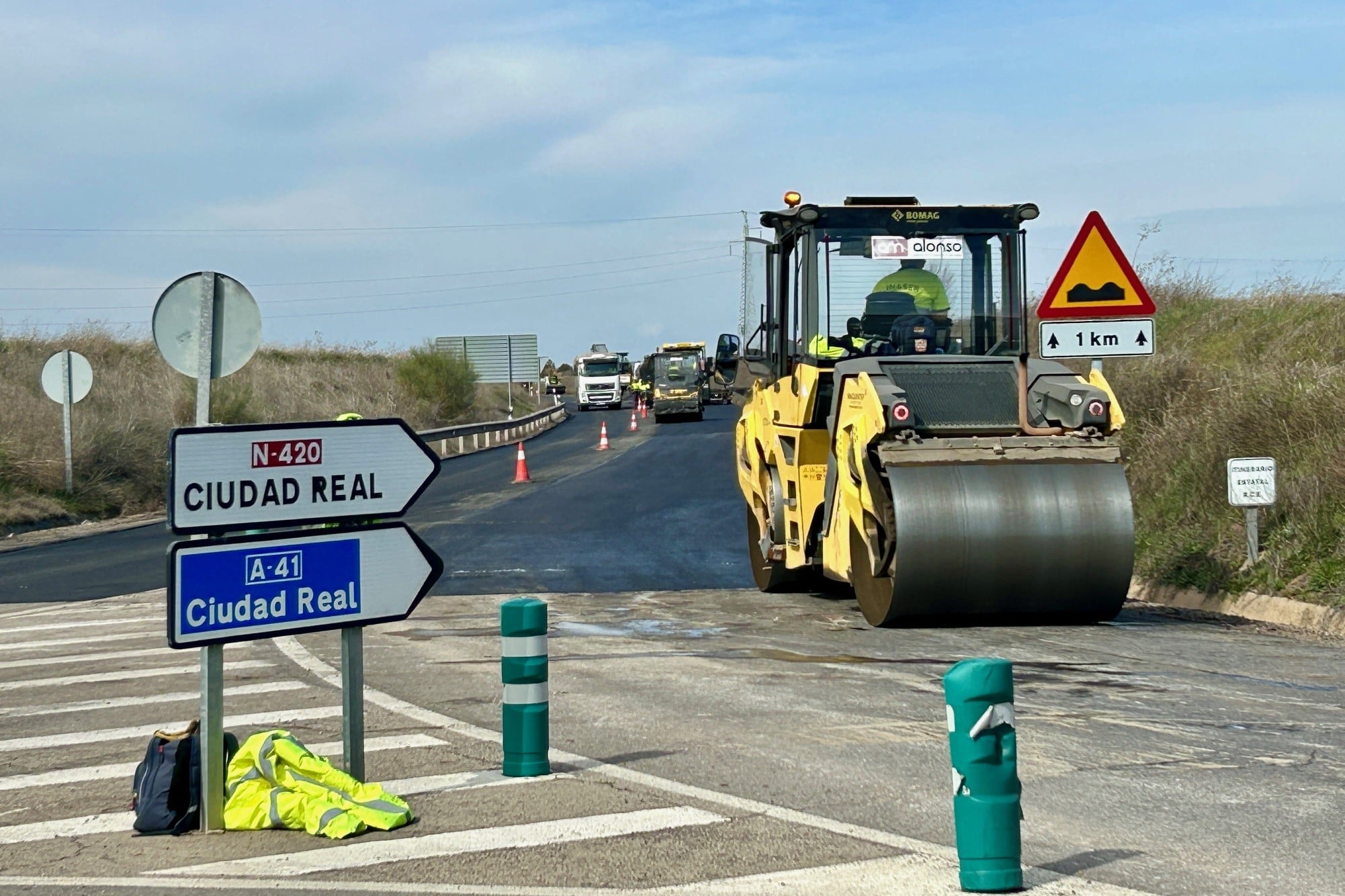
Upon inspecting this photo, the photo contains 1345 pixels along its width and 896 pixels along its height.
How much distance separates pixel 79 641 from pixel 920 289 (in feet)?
26.3

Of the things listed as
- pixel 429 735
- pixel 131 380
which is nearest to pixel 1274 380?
pixel 429 735

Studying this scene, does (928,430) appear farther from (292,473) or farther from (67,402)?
(67,402)

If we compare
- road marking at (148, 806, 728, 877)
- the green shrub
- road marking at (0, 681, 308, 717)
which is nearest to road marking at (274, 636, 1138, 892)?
road marking at (148, 806, 728, 877)

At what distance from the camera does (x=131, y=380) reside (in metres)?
42.7

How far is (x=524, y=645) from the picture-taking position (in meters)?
6.49

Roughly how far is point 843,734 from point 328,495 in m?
2.95

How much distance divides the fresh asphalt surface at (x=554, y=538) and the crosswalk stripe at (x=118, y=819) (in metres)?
8.34

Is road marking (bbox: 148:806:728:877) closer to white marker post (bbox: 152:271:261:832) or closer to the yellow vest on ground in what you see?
the yellow vest on ground

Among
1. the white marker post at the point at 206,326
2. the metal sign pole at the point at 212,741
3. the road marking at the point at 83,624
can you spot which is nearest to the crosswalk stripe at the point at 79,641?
the road marking at the point at 83,624

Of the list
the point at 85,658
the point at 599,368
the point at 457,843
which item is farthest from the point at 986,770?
the point at 599,368

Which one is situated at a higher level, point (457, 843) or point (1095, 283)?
point (1095, 283)

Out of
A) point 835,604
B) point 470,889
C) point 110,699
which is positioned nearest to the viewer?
point 470,889

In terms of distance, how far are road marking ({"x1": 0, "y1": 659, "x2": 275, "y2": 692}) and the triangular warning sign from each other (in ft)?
22.8

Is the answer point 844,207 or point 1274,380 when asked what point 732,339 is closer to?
point 844,207
